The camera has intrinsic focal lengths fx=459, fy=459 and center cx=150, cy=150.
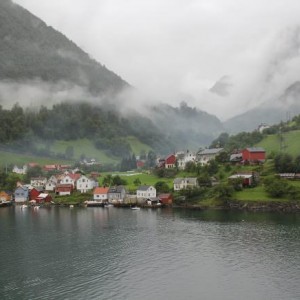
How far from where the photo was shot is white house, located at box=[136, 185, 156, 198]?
10825 centimetres

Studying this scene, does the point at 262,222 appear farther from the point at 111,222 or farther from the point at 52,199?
the point at 52,199

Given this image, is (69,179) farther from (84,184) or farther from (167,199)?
(167,199)

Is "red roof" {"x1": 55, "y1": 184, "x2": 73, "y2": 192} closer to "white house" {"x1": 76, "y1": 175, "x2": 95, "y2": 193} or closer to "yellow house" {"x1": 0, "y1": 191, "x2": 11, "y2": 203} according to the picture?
"white house" {"x1": 76, "y1": 175, "x2": 95, "y2": 193}

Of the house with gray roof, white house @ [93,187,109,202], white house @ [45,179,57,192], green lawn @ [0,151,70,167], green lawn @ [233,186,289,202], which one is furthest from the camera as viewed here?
green lawn @ [0,151,70,167]

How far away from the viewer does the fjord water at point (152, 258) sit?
41062 millimetres

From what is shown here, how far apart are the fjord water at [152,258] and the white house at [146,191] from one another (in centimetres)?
2516

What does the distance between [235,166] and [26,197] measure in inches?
2159

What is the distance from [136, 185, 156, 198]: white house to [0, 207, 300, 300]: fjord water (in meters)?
25.2

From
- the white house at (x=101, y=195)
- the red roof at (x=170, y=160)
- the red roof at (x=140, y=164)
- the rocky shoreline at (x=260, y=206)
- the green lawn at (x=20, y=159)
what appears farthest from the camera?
the red roof at (x=140, y=164)

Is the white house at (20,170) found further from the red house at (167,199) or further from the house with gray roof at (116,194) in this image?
the red house at (167,199)

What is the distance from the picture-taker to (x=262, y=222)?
7544cm

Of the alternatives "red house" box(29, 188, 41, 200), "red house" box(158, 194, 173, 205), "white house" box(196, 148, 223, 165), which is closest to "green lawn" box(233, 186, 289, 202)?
"red house" box(158, 194, 173, 205)

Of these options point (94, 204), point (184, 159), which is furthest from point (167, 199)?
point (184, 159)

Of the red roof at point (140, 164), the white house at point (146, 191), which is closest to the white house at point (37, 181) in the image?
the white house at point (146, 191)
